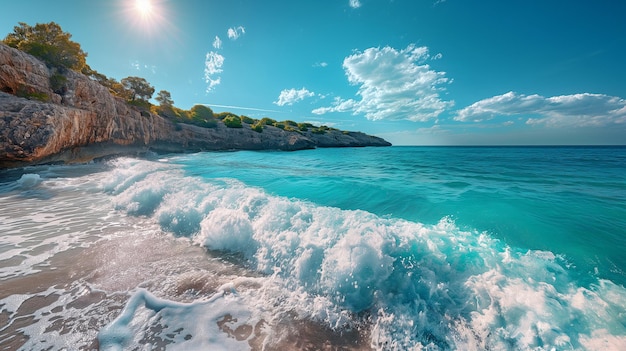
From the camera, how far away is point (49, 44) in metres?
16.4

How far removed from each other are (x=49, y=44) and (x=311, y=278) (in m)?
26.8

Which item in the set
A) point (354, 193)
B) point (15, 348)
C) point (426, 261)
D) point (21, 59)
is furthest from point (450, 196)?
point (21, 59)

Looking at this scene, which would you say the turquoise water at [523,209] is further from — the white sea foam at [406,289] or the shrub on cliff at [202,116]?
the shrub on cliff at [202,116]

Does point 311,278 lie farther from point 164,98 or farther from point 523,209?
point 164,98

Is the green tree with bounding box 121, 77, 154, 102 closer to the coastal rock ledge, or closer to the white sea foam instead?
the coastal rock ledge

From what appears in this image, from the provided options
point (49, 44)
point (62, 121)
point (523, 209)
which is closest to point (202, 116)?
point (49, 44)

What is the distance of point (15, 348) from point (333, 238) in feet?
14.2

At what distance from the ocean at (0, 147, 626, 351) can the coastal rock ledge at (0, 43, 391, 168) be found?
7.64 meters

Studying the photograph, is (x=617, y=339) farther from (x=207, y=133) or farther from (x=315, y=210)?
(x=207, y=133)

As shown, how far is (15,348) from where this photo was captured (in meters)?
2.41

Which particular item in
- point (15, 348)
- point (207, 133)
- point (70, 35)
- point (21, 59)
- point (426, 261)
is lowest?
point (15, 348)

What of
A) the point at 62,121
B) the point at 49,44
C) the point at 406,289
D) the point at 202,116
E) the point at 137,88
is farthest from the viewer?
the point at 202,116

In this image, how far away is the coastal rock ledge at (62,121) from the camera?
10.8 metres

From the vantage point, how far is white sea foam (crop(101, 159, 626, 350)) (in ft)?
8.64
